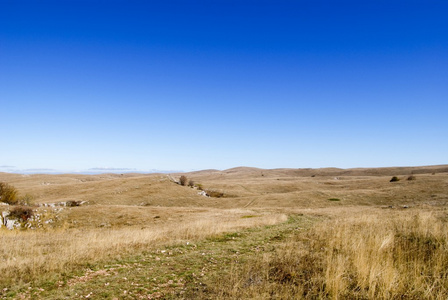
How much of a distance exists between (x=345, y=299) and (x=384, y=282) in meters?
1.08

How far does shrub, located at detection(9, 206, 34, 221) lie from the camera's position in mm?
27514

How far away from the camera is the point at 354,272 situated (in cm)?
646

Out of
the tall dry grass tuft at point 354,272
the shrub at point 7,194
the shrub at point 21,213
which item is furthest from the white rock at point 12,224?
→ the tall dry grass tuft at point 354,272

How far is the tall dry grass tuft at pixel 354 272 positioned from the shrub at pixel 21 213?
31.1 meters

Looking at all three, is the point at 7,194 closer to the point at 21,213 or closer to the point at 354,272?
the point at 21,213

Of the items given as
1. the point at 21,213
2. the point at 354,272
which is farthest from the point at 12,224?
the point at 354,272

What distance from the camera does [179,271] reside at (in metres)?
8.52

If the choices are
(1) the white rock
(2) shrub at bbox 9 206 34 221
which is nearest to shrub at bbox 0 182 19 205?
(2) shrub at bbox 9 206 34 221

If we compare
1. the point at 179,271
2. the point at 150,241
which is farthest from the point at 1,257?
the point at 179,271

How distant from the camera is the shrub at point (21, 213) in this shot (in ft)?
90.3

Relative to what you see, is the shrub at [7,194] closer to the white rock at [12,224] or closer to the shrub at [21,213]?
the shrub at [21,213]

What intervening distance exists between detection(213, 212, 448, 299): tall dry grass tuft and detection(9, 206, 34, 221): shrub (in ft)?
102

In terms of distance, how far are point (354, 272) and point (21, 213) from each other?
3528cm

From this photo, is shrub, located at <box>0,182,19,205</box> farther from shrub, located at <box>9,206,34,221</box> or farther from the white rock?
the white rock
